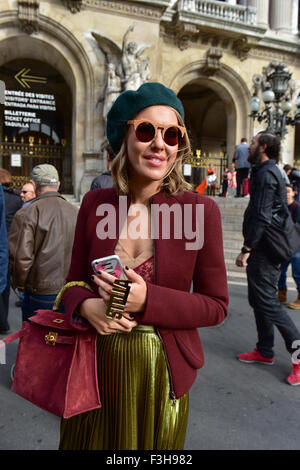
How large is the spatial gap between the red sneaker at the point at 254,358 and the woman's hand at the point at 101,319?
2715mm

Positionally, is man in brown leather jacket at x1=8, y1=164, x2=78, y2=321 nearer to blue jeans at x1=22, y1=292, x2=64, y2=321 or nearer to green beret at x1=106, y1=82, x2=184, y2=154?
blue jeans at x1=22, y1=292, x2=64, y2=321

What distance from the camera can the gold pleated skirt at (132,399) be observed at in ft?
3.84

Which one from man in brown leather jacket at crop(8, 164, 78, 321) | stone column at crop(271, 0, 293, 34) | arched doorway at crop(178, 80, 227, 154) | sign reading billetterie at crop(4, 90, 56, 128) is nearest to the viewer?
man in brown leather jacket at crop(8, 164, 78, 321)

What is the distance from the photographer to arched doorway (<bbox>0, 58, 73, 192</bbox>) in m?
12.9

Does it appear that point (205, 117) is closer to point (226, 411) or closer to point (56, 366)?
point (226, 411)

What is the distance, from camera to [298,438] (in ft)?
7.48

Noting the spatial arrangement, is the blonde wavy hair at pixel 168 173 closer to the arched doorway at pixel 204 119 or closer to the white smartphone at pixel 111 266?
the white smartphone at pixel 111 266

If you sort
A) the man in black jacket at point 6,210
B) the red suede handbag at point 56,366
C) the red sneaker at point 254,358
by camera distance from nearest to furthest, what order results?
the red suede handbag at point 56,366 < the red sneaker at point 254,358 < the man in black jacket at point 6,210

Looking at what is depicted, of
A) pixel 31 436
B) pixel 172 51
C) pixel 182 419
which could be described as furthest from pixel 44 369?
pixel 172 51

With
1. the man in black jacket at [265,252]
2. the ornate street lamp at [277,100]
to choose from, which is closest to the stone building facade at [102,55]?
the ornate street lamp at [277,100]

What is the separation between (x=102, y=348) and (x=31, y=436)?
1.54 m

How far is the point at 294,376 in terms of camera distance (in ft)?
9.95

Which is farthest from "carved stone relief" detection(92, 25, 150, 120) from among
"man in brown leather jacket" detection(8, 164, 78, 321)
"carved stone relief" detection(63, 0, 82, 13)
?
"man in brown leather jacket" detection(8, 164, 78, 321)

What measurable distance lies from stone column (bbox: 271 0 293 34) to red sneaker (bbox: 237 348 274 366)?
18.9m
